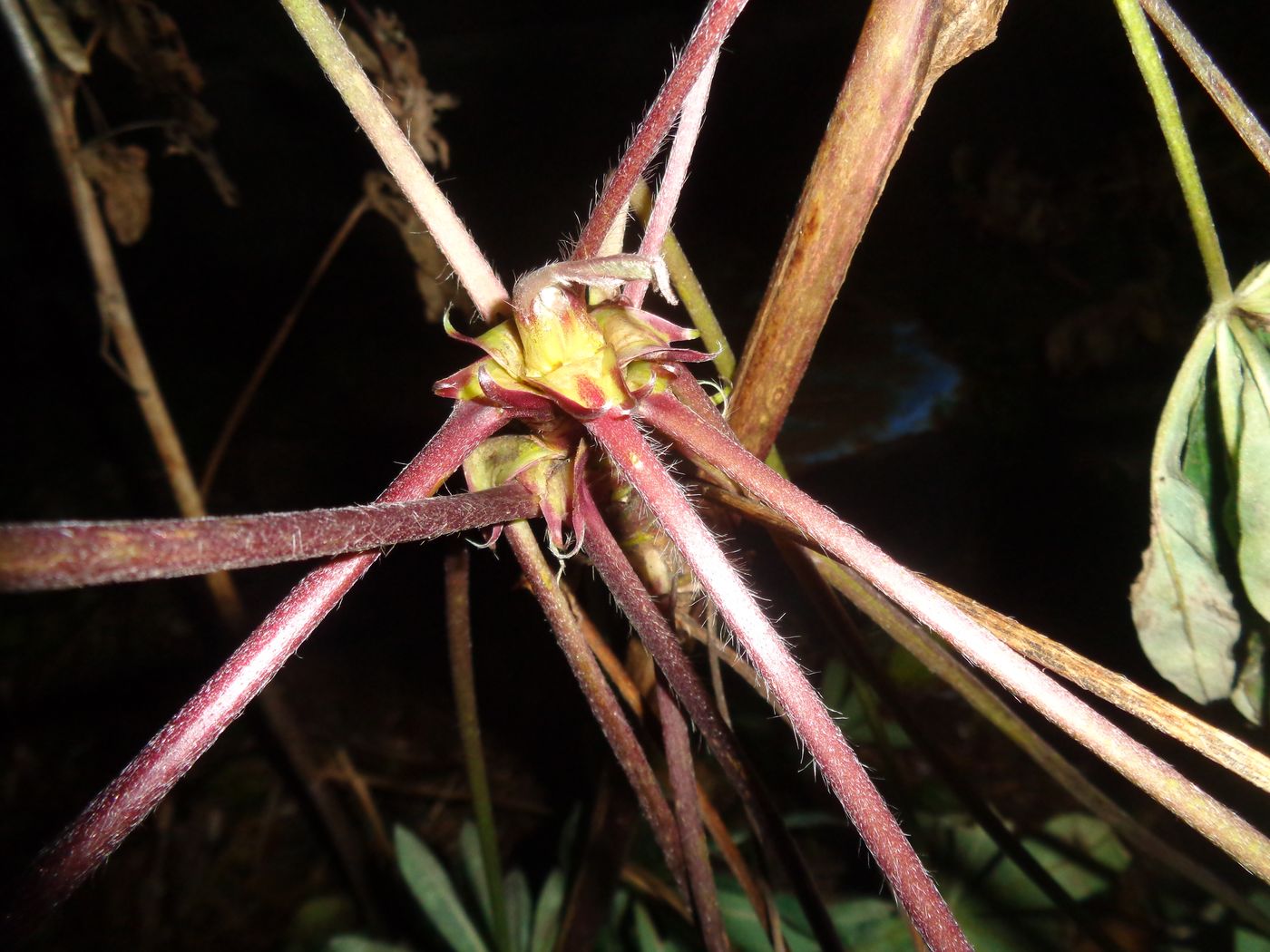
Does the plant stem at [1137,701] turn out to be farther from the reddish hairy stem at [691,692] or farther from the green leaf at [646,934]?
the green leaf at [646,934]

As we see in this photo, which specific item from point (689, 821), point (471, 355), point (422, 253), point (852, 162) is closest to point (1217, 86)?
point (852, 162)

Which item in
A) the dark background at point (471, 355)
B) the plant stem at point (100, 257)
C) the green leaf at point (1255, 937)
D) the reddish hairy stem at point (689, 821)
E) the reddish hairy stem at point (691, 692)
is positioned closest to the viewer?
the reddish hairy stem at point (691, 692)

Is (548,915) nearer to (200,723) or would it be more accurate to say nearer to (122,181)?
(200,723)

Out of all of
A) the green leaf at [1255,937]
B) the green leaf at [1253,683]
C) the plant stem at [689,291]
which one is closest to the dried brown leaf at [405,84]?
the plant stem at [689,291]

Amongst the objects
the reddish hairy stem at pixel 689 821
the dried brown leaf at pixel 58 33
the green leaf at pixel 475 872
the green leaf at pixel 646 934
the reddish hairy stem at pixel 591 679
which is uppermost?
the dried brown leaf at pixel 58 33

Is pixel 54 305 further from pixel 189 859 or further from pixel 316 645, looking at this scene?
pixel 189 859
